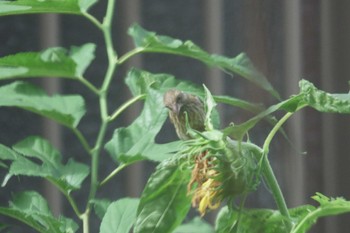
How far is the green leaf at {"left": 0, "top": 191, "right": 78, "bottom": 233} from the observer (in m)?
0.73

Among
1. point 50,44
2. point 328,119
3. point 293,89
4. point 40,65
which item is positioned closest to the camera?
point 40,65

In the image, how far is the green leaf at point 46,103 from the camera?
0.89m

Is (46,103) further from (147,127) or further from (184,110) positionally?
(184,110)

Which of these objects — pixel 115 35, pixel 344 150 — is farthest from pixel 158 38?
pixel 115 35

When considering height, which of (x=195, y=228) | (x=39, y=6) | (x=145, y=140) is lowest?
(x=195, y=228)

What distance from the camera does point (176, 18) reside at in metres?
1.67

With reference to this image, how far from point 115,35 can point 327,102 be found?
1132mm

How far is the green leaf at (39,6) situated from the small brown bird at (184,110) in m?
0.23

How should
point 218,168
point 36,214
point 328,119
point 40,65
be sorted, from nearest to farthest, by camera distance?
point 218,168 < point 36,214 < point 40,65 < point 328,119

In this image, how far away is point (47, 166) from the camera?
85 centimetres

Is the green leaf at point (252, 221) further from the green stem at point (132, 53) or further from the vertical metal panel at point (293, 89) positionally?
the vertical metal panel at point (293, 89)

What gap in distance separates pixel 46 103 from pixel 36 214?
0.20 metres

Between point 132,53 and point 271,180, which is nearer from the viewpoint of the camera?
point 271,180

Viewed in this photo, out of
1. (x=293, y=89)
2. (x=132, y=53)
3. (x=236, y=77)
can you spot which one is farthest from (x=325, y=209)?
(x=236, y=77)
